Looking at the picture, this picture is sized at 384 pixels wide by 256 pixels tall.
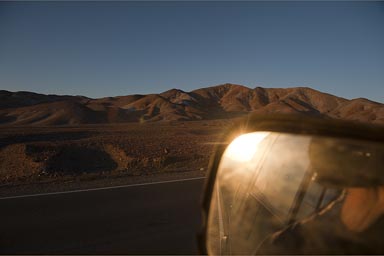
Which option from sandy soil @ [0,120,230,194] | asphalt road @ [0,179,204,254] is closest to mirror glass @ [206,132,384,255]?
asphalt road @ [0,179,204,254]

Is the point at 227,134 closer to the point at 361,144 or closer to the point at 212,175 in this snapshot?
the point at 212,175

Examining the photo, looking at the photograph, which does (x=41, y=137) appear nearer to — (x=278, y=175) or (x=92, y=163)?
(x=92, y=163)

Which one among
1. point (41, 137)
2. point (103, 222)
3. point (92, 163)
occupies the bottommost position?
point (92, 163)

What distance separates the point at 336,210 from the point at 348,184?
0.19 metres

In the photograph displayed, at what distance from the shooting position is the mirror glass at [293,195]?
4.45 ft

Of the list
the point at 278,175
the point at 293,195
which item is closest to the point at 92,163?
the point at 278,175

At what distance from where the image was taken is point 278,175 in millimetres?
2100

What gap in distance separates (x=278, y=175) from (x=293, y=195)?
15 centimetres

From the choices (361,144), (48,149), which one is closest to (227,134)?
(361,144)

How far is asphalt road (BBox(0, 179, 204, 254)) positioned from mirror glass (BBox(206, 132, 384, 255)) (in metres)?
3.14

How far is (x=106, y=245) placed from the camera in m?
5.59

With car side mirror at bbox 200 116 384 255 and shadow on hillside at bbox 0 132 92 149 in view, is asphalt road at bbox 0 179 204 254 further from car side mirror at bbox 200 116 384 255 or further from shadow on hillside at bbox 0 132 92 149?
shadow on hillside at bbox 0 132 92 149

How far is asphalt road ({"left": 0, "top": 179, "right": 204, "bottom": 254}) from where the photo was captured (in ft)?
18.1

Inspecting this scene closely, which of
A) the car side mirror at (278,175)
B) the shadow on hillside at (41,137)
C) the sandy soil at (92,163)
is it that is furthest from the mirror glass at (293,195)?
the shadow on hillside at (41,137)
